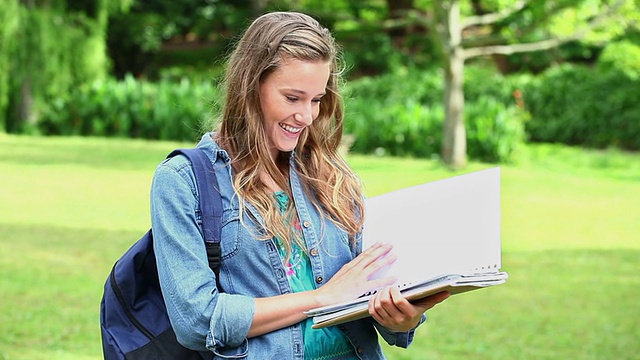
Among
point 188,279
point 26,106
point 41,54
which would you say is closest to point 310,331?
point 188,279

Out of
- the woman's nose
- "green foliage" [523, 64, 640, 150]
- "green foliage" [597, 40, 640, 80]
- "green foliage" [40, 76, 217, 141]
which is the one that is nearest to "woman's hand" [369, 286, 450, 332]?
the woman's nose

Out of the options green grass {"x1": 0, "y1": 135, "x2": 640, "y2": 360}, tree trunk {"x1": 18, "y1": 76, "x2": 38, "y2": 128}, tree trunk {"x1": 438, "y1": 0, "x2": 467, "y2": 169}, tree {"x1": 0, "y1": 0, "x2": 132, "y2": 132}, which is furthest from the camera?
tree trunk {"x1": 18, "y1": 76, "x2": 38, "y2": 128}

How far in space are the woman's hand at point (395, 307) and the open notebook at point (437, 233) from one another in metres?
0.02

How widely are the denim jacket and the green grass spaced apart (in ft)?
8.43

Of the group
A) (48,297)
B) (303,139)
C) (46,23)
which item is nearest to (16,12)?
(46,23)

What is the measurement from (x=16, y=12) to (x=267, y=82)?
18019 millimetres

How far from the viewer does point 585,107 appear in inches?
765

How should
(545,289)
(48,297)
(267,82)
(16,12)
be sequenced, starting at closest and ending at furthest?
1. (267,82)
2. (48,297)
3. (545,289)
4. (16,12)

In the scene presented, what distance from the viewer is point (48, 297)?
695 cm

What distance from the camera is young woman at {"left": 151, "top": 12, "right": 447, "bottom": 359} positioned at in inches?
82.5

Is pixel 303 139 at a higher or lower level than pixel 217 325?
higher

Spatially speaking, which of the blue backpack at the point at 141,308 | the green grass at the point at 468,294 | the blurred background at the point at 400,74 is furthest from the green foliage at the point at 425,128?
the blue backpack at the point at 141,308

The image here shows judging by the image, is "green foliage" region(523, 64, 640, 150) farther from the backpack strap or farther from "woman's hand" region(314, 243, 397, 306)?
the backpack strap

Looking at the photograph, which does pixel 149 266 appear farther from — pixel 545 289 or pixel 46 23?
pixel 46 23
